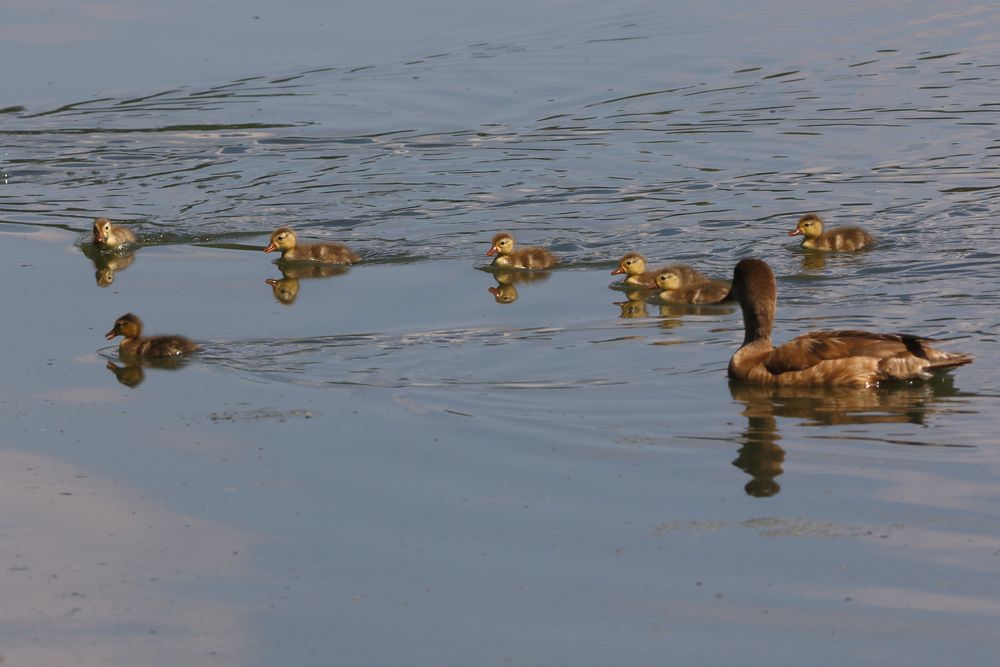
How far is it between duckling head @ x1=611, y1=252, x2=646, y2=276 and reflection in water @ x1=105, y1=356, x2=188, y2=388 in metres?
3.43

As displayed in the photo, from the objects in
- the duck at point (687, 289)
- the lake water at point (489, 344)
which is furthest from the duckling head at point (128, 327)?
the duck at point (687, 289)

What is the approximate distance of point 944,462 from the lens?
25.5 ft

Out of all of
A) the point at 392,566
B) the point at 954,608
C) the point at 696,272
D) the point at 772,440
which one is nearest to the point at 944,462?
the point at 772,440

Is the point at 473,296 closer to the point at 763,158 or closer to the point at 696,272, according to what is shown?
the point at 696,272

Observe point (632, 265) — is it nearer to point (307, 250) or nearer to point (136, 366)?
point (307, 250)

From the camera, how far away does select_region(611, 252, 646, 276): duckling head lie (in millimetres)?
→ 12209

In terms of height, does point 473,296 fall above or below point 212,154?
below

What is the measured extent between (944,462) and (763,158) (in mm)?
8004

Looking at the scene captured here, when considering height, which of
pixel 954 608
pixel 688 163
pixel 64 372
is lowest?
pixel 954 608

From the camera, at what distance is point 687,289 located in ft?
39.5

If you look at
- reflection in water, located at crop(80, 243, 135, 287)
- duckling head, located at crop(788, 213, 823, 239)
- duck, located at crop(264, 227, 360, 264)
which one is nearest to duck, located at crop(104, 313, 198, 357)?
reflection in water, located at crop(80, 243, 135, 287)

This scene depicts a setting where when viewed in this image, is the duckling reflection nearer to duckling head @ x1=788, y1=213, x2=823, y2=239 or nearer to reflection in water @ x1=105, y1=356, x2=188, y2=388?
duckling head @ x1=788, y1=213, x2=823, y2=239

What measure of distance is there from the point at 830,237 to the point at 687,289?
1.35 meters

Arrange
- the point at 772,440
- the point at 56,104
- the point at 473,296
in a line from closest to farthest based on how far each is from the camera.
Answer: the point at 772,440 < the point at 473,296 < the point at 56,104
